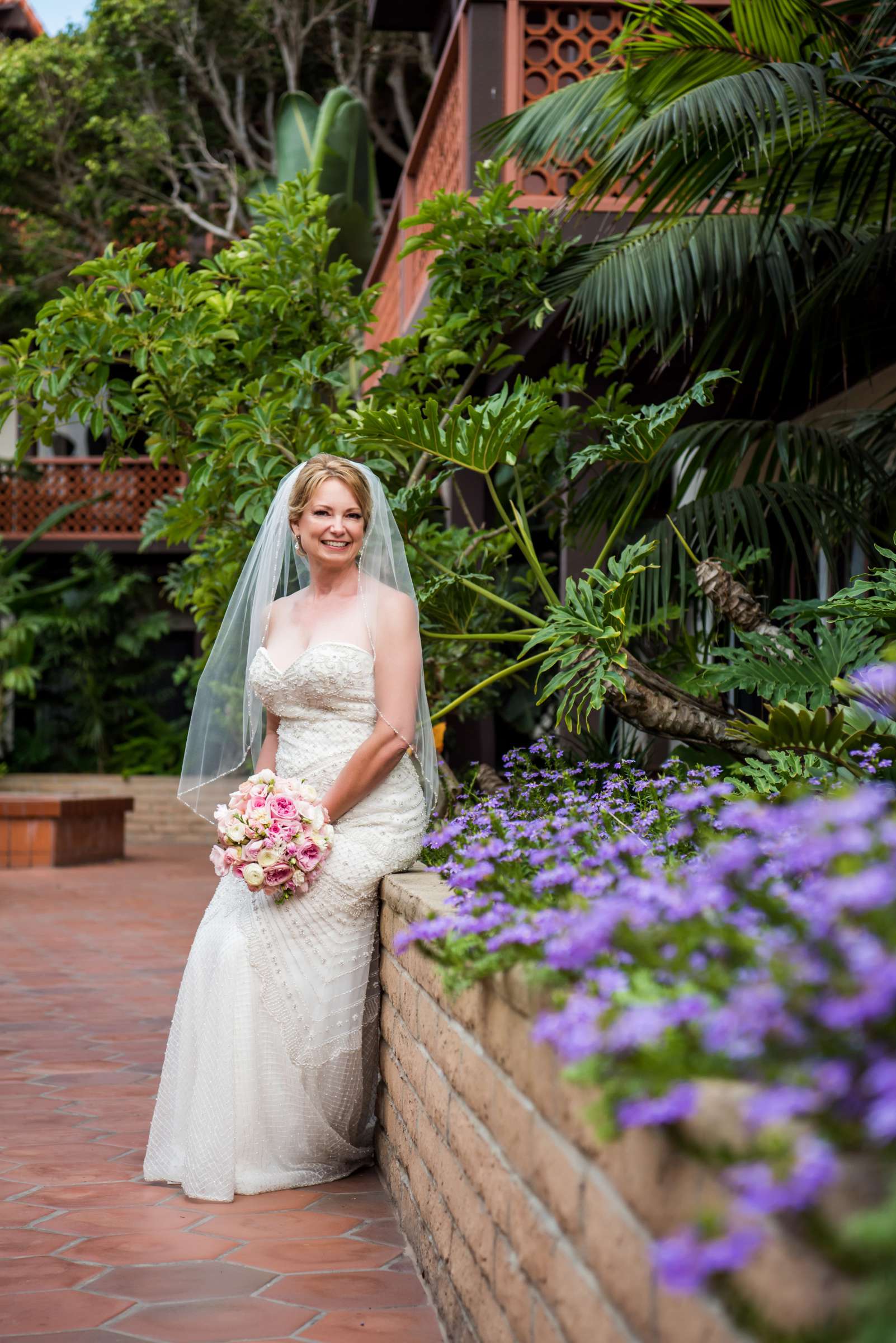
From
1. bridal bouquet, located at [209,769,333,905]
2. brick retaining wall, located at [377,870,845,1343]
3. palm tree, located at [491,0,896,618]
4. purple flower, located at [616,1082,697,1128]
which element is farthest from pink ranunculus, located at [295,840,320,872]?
purple flower, located at [616,1082,697,1128]

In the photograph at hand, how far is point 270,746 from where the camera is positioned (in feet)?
14.9

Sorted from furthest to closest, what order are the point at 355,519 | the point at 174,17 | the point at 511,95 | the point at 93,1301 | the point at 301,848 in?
the point at 174,17 < the point at 511,95 < the point at 355,519 < the point at 301,848 < the point at 93,1301

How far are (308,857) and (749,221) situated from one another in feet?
13.2

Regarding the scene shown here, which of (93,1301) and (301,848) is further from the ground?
(301,848)

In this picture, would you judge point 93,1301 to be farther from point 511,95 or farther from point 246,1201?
point 511,95

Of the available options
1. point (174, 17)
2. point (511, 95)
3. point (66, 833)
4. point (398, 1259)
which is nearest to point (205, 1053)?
point (398, 1259)

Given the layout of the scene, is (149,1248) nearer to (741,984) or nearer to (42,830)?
(741,984)

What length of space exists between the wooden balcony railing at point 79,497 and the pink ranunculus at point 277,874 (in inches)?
675

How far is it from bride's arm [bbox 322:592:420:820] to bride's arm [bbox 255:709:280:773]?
1.37 feet

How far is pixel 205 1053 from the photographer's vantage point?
12.6 feet

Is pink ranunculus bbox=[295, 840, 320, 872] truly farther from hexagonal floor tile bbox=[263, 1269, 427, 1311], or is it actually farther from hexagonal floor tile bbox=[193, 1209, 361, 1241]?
hexagonal floor tile bbox=[263, 1269, 427, 1311]

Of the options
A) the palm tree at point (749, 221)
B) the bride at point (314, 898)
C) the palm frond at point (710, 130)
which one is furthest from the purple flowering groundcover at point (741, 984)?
Result: the palm tree at point (749, 221)

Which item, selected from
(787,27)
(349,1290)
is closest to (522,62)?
(787,27)

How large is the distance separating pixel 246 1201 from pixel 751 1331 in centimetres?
281
